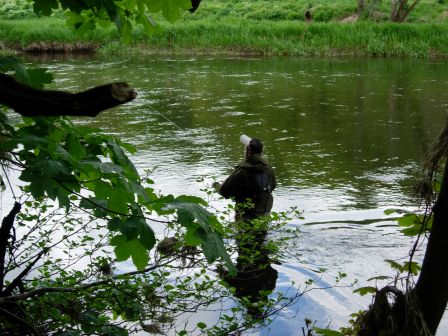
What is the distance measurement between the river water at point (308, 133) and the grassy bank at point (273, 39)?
1.79 metres

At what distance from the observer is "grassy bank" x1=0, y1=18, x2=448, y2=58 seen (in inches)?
1300

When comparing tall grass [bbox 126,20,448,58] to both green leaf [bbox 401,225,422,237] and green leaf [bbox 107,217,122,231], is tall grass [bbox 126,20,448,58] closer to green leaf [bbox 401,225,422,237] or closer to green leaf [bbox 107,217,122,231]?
green leaf [bbox 401,225,422,237]

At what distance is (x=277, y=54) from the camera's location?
33375mm

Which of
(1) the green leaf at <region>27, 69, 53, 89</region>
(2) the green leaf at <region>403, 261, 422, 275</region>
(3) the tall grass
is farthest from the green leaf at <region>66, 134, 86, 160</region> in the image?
(3) the tall grass

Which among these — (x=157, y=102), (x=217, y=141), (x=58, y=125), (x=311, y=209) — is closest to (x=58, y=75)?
(x=157, y=102)

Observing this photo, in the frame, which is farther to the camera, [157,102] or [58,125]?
[157,102]

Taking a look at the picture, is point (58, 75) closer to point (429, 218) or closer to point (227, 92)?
point (227, 92)

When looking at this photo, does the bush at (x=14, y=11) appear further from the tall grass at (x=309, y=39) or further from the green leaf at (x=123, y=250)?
the green leaf at (x=123, y=250)

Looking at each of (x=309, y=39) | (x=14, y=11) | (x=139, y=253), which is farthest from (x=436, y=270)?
(x=14, y=11)

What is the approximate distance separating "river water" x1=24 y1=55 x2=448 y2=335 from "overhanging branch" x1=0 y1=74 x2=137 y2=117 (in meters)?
1.90

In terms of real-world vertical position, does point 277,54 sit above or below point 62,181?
below

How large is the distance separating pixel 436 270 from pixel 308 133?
14.5m

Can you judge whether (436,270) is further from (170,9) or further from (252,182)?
(252,182)

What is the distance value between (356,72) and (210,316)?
21842 mm
